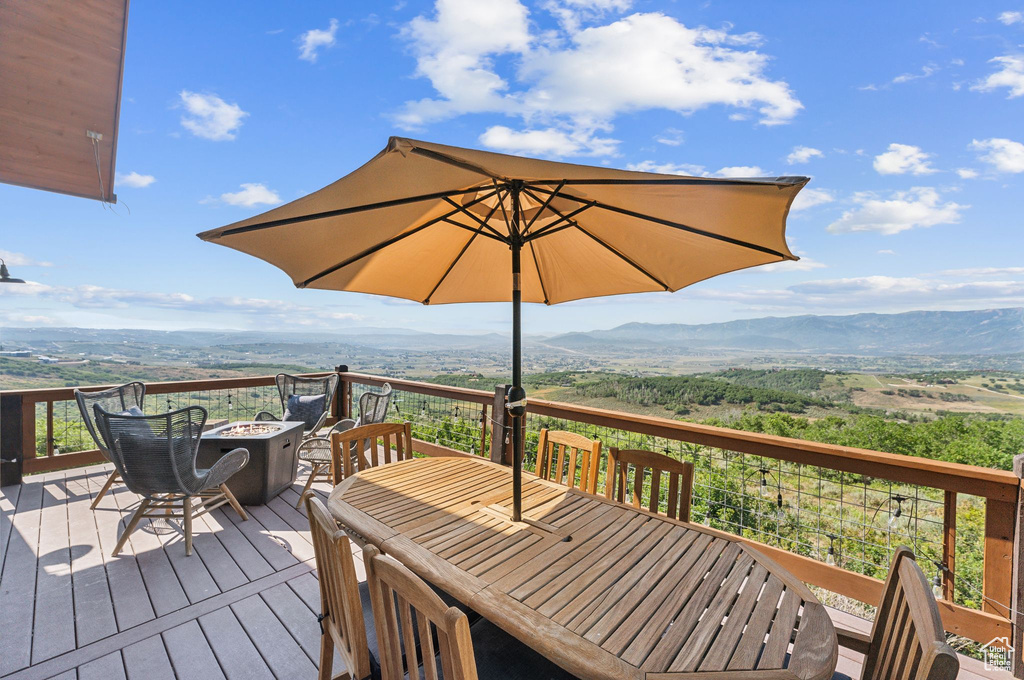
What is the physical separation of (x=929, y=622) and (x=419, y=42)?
1091cm

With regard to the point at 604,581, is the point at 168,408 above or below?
below

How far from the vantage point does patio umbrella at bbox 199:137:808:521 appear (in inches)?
59.4

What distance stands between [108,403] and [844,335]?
2576cm

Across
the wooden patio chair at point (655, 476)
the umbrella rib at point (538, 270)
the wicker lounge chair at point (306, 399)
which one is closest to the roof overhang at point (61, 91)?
the wicker lounge chair at point (306, 399)

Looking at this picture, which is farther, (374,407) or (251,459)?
(374,407)

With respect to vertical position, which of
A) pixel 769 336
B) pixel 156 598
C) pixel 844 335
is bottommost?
pixel 156 598

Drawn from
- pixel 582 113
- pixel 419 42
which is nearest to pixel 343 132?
pixel 419 42

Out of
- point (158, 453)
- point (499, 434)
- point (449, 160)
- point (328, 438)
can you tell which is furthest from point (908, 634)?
point (328, 438)

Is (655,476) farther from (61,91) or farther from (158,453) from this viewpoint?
(61,91)

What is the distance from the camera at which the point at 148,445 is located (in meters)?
2.97

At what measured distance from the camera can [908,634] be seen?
100 centimetres

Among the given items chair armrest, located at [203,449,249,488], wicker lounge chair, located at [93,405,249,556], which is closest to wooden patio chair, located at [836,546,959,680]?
wicker lounge chair, located at [93,405,249,556]

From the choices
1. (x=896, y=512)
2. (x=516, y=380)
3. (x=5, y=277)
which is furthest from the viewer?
(x=5, y=277)

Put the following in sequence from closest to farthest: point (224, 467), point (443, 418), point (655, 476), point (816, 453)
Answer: point (655, 476), point (816, 453), point (224, 467), point (443, 418)
